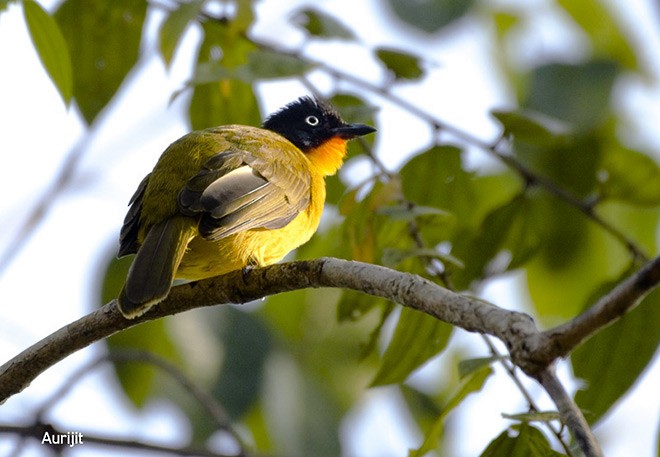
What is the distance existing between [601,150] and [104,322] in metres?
2.60

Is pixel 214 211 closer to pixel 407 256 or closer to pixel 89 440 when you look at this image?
pixel 407 256

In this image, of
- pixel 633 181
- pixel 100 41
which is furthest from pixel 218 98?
pixel 633 181

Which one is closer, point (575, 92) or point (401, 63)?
point (401, 63)

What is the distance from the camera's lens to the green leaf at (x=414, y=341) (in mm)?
3270

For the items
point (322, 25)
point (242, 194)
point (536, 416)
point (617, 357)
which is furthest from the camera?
point (322, 25)

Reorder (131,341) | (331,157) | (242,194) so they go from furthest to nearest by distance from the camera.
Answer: (331,157)
(131,341)
(242,194)

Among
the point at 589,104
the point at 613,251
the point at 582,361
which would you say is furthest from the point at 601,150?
the point at 582,361

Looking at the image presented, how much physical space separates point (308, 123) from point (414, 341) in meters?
2.44

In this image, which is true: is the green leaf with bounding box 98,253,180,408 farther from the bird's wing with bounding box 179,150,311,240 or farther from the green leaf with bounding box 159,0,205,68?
the green leaf with bounding box 159,0,205,68

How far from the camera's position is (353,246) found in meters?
3.69

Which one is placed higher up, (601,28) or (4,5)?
(601,28)

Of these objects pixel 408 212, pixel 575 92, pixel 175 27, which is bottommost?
pixel 408 212

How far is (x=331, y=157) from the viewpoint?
17.1 feet

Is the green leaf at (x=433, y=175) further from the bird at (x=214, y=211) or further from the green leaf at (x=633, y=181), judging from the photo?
the green leaf at (x=633, y=181)
